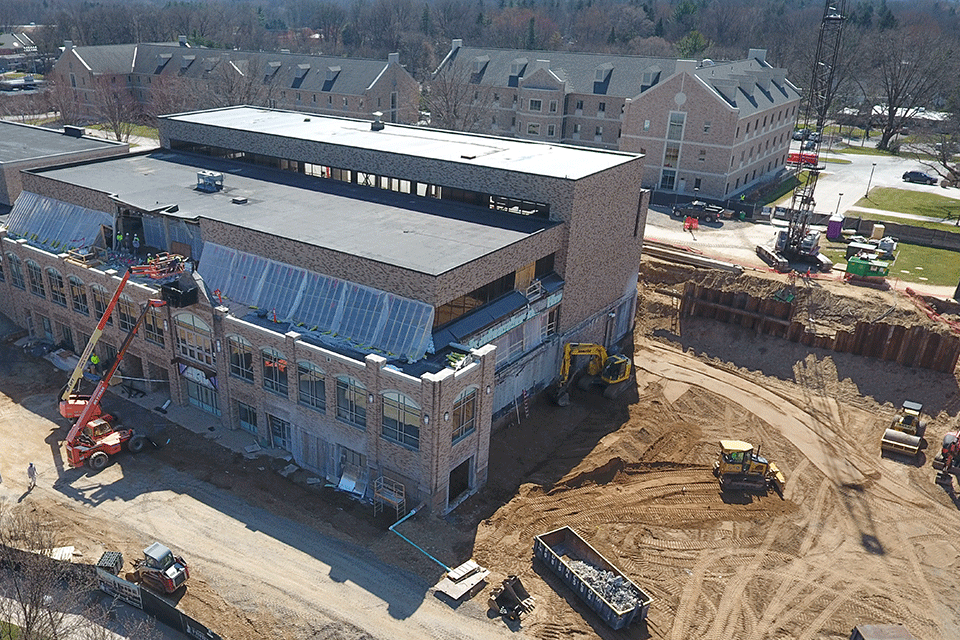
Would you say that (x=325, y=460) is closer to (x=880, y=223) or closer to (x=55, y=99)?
(x=880, y=223)

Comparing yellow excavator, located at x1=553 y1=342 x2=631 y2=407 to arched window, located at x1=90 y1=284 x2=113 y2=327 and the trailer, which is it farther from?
arched window, located at x1=90 y1=284 x2=113 y2=327

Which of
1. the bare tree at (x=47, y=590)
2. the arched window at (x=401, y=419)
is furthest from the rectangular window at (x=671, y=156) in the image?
the bare tree at (x=47, y=590)

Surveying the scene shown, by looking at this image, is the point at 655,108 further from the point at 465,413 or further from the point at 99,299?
the point at 99,299

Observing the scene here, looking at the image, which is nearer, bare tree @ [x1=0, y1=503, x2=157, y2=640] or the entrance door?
bare tree @ [x1=0, y1=503, x2=157, y2=640]


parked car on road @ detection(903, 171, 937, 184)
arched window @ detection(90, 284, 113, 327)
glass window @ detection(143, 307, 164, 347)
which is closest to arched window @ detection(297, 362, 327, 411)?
glass window @ detection(143, 307, 164, 347)

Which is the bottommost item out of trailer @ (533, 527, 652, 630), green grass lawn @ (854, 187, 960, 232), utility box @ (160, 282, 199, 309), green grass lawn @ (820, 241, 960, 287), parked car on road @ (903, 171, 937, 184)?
trailer @ (533, 527, 652, 630)

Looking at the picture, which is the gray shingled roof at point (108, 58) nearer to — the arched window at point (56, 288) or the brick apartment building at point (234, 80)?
the brick apartment building at point (234, 80)
